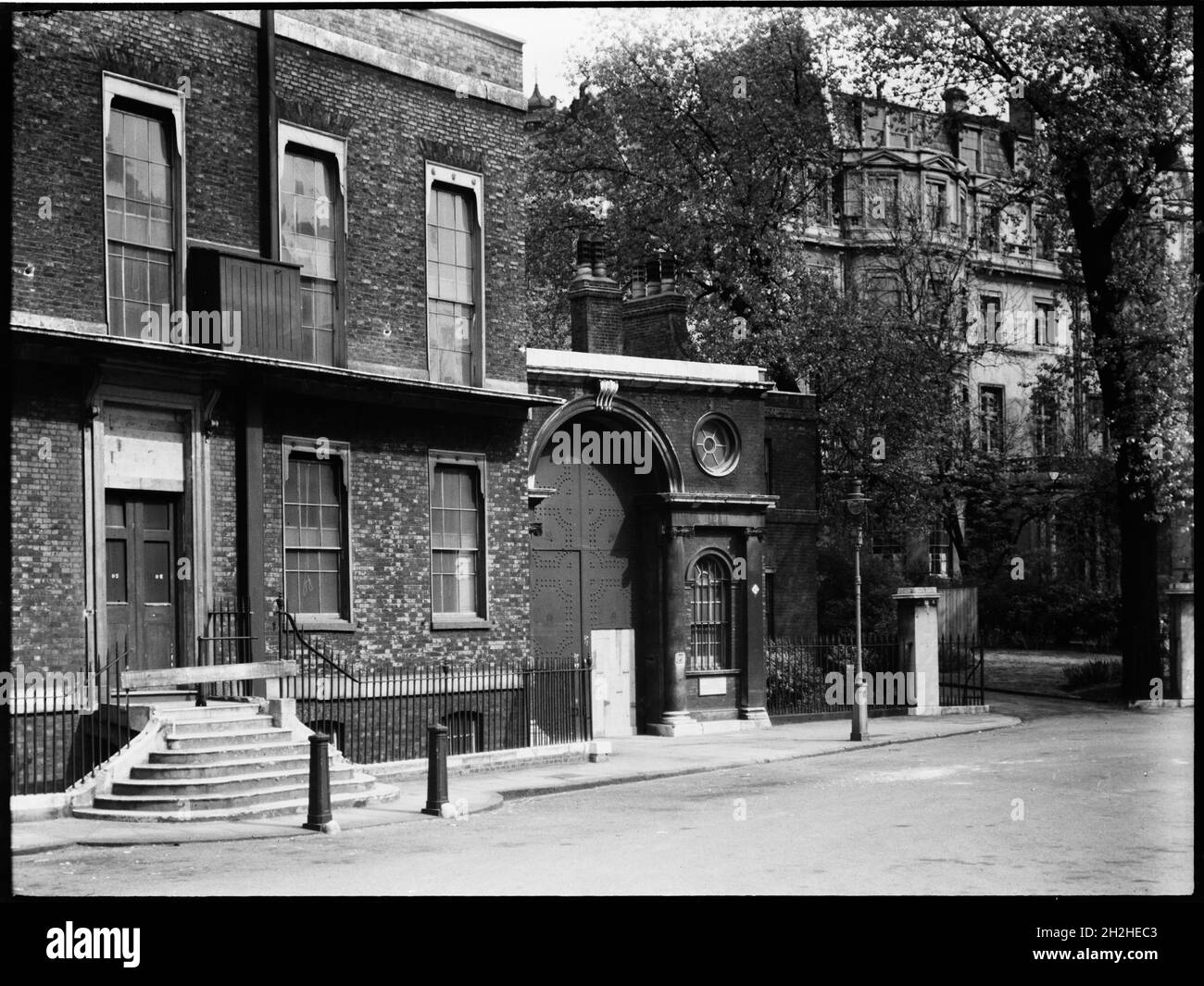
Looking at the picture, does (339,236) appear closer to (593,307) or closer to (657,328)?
(593,307)

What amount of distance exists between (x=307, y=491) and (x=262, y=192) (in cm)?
423

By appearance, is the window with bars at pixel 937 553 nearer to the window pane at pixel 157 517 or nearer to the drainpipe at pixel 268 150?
the drainpipe at pixel 268 150

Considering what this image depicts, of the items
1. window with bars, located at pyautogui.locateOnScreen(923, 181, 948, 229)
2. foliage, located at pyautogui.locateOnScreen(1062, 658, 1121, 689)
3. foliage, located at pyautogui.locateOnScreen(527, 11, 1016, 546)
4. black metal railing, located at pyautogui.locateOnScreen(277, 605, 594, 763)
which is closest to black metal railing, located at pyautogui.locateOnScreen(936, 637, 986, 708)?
foliage, located at pyautogui.locateOnScreen(1062, 658, 1121, 689)

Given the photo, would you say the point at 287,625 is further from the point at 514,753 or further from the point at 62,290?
the point at 62,290

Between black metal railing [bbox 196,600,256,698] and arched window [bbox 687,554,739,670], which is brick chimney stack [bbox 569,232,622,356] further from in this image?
black metal railing [bbox 196,600,256,698]

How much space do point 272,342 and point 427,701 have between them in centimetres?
576

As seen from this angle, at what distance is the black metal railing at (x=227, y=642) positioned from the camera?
19.8 m

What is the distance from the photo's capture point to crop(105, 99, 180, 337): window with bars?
19047 millimetres

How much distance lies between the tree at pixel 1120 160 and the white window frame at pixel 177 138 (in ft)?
59.2

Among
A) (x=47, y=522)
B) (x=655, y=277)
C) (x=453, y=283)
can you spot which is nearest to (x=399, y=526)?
(x=453, y=283)

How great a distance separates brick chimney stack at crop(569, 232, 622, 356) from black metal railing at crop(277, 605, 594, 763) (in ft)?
22.9

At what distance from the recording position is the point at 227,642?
20094 mm

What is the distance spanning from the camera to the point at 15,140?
1778 cm
